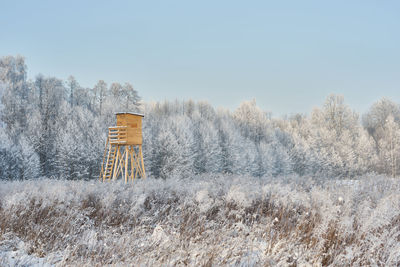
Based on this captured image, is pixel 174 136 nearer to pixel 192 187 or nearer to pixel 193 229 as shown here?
pixel 192 187

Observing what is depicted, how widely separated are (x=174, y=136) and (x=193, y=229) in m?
26.3

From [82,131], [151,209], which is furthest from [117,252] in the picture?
[82,131]

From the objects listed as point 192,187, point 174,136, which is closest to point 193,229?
point 192,187

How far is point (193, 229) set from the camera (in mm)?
5703

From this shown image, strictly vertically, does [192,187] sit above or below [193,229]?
above

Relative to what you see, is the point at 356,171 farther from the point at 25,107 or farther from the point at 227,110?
the point at 25,107

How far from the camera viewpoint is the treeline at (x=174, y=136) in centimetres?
2680

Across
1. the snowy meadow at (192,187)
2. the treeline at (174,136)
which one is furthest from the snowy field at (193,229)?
the treeline at (174,136)

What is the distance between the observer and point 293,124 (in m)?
55.4

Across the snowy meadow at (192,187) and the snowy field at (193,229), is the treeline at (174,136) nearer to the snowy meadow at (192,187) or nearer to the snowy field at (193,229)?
the snowy meadow at (192,187)

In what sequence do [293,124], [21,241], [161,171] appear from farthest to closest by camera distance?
[293,124], [161,171], [21,241]

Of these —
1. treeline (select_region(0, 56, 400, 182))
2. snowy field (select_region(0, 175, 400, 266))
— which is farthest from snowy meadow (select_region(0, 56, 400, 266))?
treeline (select_region(0, 56, 400, 182))

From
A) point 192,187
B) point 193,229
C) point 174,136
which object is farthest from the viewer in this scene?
point 174,136

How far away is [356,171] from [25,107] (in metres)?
41.2
